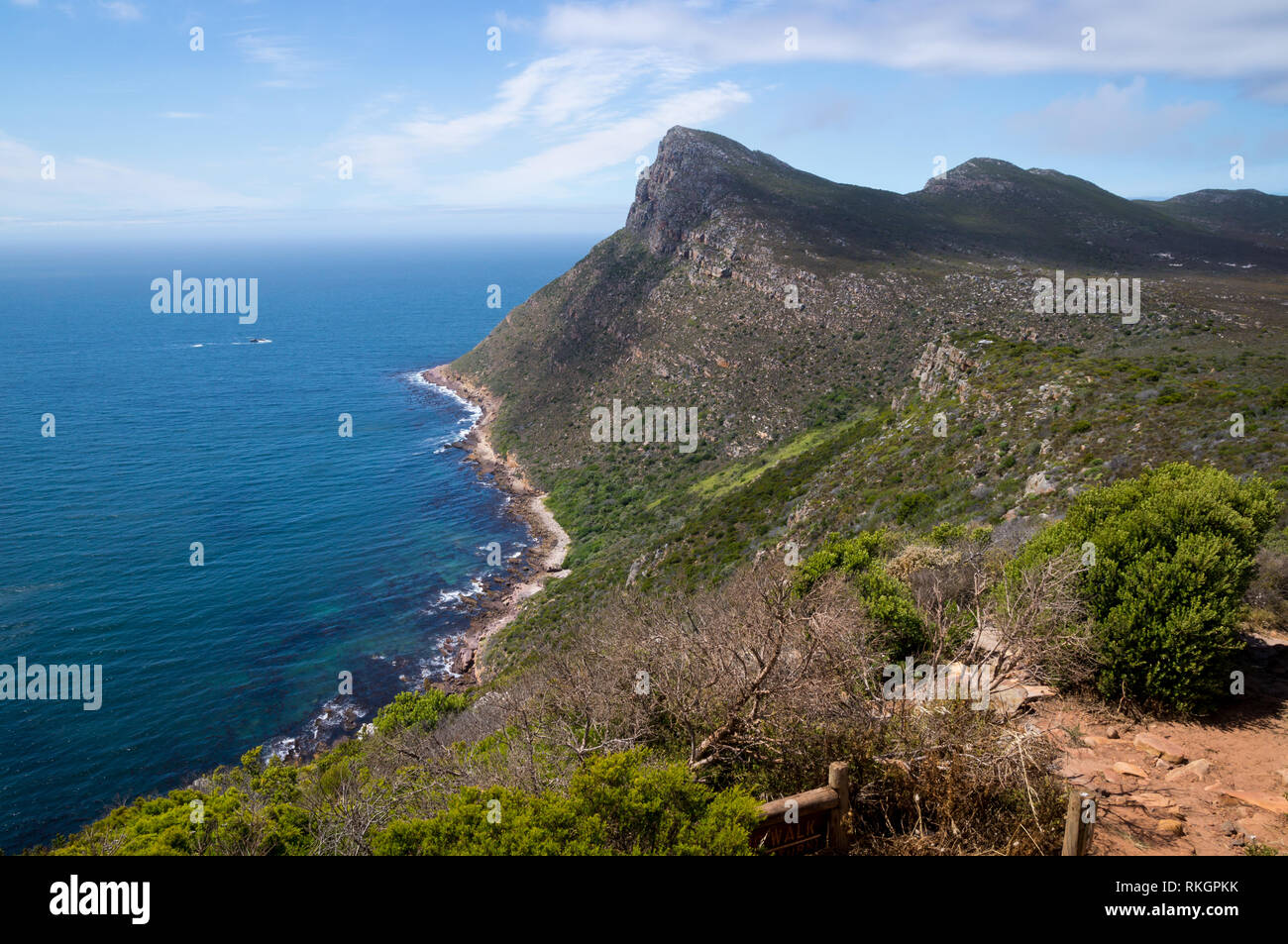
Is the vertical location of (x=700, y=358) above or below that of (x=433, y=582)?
above

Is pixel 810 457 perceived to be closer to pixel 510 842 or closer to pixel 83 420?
pixel 510 842

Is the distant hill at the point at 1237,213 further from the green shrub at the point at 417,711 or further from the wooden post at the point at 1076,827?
the wooden post at the point at 1076,827

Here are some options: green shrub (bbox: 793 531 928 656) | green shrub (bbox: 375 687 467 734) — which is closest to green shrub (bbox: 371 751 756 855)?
green shrub (bbox: 793 531 928 656)

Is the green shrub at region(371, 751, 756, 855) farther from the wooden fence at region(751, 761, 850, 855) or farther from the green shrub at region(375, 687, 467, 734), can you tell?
the green shrub at region(375, 687, 467, 734)

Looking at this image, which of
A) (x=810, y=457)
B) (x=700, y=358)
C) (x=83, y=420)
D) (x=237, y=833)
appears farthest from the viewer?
(x=83, y=420)

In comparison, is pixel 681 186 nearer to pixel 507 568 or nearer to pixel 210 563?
pixel 507 568
